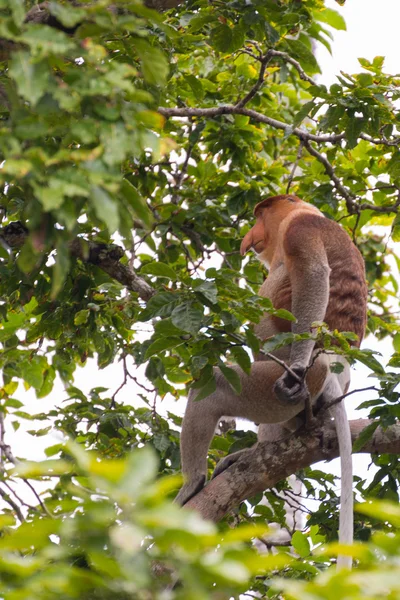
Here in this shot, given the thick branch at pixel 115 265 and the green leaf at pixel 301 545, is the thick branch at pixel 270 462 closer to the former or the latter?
the green leaf at pixel 301 545

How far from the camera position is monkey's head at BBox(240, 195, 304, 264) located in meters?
3.66

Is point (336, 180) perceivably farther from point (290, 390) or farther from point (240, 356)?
point (240, 356)

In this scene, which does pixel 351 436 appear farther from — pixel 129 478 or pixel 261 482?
pixel 129 478

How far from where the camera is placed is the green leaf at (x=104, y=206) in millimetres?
1228

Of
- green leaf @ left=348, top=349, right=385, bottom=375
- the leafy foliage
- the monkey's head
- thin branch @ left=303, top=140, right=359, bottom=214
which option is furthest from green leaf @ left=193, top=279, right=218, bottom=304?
thin branch @ left=303, top=140, right=359, bottom=214

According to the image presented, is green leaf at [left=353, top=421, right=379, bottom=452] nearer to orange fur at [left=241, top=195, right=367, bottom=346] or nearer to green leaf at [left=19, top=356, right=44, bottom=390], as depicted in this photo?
orange fur at [left=241, top=195, right=367, bottom=346]

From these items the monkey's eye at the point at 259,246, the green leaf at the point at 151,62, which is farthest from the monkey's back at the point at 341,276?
the green leaf at the point at 151,62

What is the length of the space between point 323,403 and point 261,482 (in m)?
0.44

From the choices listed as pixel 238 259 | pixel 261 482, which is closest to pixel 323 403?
pixel 261 482

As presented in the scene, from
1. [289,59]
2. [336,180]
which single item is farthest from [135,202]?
[336,180]

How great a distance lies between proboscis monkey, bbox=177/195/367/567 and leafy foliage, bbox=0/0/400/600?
14 cm

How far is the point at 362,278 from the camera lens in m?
3.31

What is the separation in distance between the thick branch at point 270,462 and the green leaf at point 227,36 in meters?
1.40

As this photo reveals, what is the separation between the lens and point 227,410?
9.89 ft
